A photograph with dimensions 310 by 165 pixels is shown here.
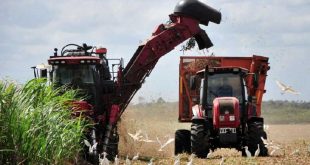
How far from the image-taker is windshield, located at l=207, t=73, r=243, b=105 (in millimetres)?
15352

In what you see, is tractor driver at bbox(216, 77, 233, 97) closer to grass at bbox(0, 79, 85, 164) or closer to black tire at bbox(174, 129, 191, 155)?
black tire at bbox(174, 129, 191, 155)

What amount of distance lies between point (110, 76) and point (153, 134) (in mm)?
7421

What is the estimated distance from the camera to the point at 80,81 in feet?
50.8

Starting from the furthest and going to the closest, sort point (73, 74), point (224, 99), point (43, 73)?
1. point (73, 74)
2. point (43, 73)
3. point (224, 99)

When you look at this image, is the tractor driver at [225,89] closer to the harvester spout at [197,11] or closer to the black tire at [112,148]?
the harvester spout at [197,11]

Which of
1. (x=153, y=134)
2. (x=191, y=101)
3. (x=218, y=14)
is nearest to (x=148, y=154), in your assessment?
(x=191, y=101)

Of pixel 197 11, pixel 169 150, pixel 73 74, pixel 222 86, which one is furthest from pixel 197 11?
pixel 169 150

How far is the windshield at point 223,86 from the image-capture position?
15352 millimetres

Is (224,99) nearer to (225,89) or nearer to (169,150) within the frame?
(225,89)

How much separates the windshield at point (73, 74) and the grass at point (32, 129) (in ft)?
18.7

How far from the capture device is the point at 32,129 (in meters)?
7.96

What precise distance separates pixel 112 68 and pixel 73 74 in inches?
49.3

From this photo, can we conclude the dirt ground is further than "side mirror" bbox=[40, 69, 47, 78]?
No

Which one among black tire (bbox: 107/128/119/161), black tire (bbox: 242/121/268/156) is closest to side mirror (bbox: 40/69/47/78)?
black tire (bbox: 107/128/119/161)
